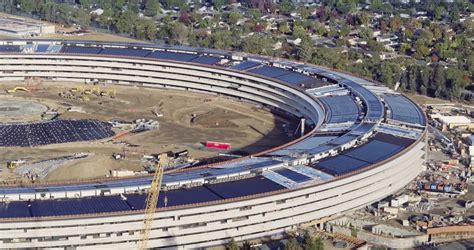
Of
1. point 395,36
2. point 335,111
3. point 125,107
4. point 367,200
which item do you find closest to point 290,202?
Result: point 367,200

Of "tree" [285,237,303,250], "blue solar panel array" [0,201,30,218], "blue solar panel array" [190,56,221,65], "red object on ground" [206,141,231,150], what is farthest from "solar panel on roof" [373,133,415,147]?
"blue solar panel array" [190,56,221,65]

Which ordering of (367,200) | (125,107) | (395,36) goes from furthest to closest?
(395,36), (125,107), (367,200)

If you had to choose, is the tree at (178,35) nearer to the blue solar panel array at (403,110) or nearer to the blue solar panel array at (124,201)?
the blue solar panel array at (403,110)

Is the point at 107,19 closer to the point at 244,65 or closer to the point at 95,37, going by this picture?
the point at 95,37

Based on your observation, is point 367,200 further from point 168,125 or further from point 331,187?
point 168,125

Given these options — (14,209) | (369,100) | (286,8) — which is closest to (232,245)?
(14,209)

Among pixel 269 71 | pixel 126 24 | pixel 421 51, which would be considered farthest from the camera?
pixel 126 24
